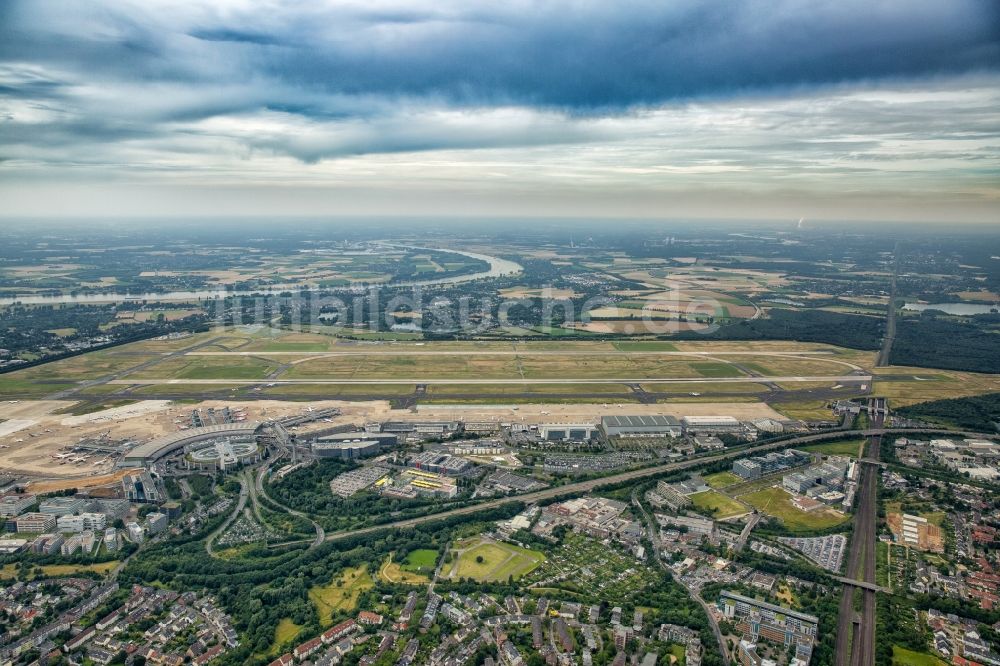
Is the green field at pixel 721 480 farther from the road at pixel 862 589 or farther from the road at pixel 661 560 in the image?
the road at pixel 862 589

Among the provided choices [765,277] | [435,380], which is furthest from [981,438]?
[765,277]

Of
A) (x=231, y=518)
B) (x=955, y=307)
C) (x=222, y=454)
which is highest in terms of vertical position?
(x=955, y=307)

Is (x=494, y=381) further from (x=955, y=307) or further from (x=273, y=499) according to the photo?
(x=955, y=307)

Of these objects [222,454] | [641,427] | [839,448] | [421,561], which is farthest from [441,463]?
[839,448]

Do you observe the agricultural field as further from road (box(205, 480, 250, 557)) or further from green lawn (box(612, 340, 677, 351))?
green lawn (box(612, 340, 677, 351))

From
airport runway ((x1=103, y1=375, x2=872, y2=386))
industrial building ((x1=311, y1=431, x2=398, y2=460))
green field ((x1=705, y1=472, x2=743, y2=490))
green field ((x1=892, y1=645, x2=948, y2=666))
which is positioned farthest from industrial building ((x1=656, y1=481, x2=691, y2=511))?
airport runway ((x1=103, y1=375, x2=872, y2=386))

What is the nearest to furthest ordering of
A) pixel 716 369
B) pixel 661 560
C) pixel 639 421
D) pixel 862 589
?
pixel 862 589, pixel 661 560, pixel 639 421, pixel 716 369

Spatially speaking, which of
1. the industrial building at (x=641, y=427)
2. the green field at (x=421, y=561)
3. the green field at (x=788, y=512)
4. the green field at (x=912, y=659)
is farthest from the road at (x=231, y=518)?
the green field at (x=912, y=659)
